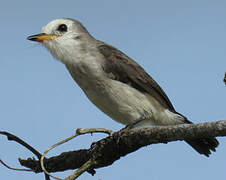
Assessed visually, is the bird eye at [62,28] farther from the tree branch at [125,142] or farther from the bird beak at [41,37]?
the tree branch at [125,142]

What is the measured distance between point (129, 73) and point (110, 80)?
58 centimetres

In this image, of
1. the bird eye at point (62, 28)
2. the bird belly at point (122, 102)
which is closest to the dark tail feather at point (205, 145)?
the bird belly at point (122, 102)

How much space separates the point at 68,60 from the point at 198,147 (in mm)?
2436

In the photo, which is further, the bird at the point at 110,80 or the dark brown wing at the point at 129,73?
the dark brown wing at the point at 129,73

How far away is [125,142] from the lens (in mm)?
4055

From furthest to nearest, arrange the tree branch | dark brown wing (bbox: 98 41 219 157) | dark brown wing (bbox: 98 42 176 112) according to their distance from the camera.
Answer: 1. dark brown wing (bbox: 98 42 176 112)
2. dark brown wing (bbox: 98 41 219 157)
3. the tree branch

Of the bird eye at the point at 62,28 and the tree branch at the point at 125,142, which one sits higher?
the bird eye at the point at 62,28

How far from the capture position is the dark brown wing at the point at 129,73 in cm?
634

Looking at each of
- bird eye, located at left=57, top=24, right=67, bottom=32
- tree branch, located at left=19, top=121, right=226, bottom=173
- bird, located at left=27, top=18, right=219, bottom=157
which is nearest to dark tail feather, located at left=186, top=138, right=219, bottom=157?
bird, located at left=27, top=18, right=219, bottom=157

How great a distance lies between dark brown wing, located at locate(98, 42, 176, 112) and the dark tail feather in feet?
2.95

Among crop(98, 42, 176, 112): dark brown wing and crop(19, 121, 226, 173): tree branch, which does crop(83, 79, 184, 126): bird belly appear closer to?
crop(98, 42, 176, 112): dark brown wing

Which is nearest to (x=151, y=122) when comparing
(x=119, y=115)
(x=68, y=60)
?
(x=119, y=115)

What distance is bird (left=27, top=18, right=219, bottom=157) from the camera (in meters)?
5.96

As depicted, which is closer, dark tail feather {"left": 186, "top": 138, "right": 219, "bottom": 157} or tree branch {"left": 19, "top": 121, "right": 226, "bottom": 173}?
tree branch {"left": 19, "top": 121, "right": 226, "bottom": 173}
